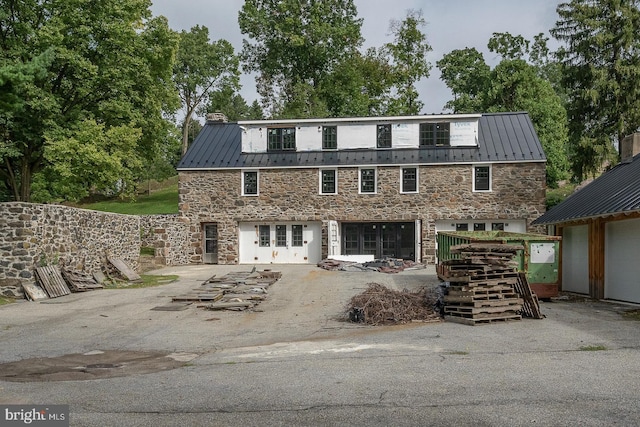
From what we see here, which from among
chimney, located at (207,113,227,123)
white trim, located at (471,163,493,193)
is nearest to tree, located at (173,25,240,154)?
chimney, located at (207,113,227,123)

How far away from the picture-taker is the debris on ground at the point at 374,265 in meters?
25.9

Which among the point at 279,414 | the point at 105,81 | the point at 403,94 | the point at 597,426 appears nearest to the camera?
the point at 597,426

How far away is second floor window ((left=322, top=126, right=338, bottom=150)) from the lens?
32.1 metres

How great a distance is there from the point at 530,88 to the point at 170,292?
1346 inches

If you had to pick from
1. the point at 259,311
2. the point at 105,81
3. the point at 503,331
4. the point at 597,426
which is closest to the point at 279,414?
the point at 597,426

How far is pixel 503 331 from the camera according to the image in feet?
37.4

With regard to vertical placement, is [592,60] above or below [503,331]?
above

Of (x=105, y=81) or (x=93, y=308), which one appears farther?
(x=105, y=81)

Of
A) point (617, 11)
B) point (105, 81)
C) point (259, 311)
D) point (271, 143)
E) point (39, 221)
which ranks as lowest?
point (259, 311)

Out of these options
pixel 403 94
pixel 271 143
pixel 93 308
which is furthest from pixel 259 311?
pixel 403 94

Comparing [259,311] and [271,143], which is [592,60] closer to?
[271,143]

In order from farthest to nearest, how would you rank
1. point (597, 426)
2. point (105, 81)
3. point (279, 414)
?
point (105, 81) → point (279, 414) → point (597, 426)

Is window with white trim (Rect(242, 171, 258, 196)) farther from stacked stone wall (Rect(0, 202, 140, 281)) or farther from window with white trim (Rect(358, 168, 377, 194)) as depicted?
stacked stone wall (Rect(0, 202, 140, 281))

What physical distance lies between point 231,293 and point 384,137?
1757 centimetres
